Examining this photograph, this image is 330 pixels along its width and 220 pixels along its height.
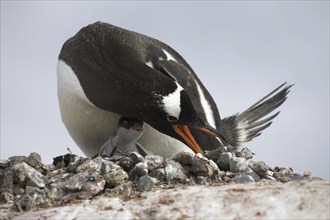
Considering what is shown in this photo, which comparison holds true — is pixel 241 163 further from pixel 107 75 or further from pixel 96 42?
pixel 96 42

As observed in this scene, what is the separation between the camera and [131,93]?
8.34m

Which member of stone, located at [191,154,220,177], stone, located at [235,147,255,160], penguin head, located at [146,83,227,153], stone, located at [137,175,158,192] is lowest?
stone, located at [137,175,158,192]

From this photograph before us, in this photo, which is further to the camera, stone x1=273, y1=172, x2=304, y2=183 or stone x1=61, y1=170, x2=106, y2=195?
stone x1=273, y1=172, x2=304, y2=183

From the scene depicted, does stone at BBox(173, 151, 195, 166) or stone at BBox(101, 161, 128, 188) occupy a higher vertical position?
stone at BBox(173, 151, 195, 166)

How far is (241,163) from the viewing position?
23.4 feet

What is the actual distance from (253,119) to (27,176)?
6.13 meters

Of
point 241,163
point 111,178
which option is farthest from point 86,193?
point 241,163

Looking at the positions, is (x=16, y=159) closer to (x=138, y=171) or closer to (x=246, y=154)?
(x=138, y=171)

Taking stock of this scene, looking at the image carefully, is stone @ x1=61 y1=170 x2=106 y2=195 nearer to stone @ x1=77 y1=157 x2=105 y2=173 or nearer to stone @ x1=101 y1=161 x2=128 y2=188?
stone @ x1=101 y1=161 x2=128 y2=188

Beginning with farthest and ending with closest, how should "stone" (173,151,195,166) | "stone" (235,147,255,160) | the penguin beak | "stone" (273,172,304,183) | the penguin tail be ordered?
the penguin tail < the penguin beak < "stone" (235,147,255,160) < "stone" (273,172,304,183) < "stone" (173,151,195,166)

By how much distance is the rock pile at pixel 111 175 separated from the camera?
20.1ft

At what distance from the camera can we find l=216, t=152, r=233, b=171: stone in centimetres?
728

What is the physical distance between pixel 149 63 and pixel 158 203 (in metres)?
A: 3.85

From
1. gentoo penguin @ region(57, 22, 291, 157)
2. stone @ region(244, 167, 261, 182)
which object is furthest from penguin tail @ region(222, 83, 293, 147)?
stone @ region(244, 167, 261, 182)
